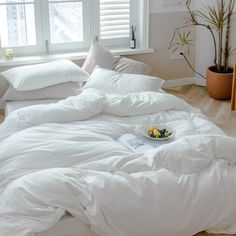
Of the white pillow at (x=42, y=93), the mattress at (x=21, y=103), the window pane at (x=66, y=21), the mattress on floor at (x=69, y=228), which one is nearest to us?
the mattress on floor at (x=69, y=228)

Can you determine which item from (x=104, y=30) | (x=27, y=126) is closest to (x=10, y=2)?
(x=104, y=30)

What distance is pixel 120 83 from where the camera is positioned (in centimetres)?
358

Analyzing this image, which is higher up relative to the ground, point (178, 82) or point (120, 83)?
point (120, 83)

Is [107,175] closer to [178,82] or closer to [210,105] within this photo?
[210,105]

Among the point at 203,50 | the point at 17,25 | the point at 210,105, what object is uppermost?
the point at 17,25

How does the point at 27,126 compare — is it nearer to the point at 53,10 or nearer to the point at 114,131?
the point at 114,131

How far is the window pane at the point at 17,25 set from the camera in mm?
4055

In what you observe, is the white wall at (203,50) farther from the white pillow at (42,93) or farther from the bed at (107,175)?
the bed at (107,175)

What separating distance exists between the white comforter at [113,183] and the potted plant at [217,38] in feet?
6.15

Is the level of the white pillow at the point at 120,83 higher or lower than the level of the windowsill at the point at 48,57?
lower

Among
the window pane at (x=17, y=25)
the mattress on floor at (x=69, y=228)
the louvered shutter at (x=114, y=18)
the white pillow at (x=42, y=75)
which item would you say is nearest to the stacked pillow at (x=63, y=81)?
the white pillow at (x=42, y=75)

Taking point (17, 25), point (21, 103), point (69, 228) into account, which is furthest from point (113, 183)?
point (17, 25)

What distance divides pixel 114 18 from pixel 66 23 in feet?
1.65

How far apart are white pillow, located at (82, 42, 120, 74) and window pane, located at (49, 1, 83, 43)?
14.9 inches
